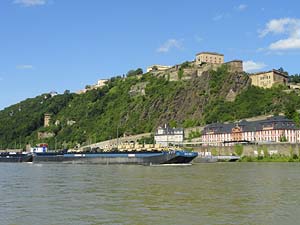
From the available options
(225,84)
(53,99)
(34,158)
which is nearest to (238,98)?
(225,84)

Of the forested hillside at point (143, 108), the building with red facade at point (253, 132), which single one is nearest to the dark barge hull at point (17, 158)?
the forested hillside at point (143, 108)

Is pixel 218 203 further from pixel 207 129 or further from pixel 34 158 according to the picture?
pixel 207 129

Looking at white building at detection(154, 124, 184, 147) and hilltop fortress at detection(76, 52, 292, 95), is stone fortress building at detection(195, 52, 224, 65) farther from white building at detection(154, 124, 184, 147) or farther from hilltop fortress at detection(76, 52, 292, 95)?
white building at detection(154, 124, 184, 147)

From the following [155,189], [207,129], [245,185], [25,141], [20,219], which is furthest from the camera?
[25,141]

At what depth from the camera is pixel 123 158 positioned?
6431 centimetres

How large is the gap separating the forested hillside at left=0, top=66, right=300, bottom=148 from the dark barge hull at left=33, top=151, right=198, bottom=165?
36.3m

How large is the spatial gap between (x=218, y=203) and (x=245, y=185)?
807cm

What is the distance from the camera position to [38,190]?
2700 cm

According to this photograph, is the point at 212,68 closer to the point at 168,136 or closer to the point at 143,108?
the point at 143,108

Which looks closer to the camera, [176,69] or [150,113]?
[150,113]

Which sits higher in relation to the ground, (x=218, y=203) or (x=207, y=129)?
(x=207, y=129)

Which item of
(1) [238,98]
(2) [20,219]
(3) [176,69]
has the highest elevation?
(3) [176,69]

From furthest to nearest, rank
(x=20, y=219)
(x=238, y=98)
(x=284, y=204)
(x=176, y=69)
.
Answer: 1. (x=176, y=69)
2. (x=238, y=98)
3. (x=284, y=204)
4. (x=20, y=219)

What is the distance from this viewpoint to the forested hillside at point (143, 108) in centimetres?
10412
